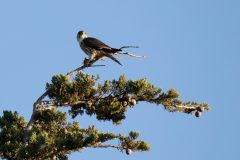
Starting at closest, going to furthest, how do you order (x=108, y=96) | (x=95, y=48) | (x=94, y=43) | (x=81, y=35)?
(x=108, y=96)
(x=95, y=48)
(x=94, y=43)
(x=81, y=35)

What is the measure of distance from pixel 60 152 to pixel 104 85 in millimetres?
1892

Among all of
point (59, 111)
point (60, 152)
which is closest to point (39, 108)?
point (59, 111)

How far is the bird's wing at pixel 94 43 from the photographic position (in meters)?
15.5

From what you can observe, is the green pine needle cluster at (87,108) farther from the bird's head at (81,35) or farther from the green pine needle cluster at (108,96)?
the bird's head at (81,35)

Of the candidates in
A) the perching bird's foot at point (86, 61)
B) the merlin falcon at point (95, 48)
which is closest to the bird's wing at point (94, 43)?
the merlin falcon at point (95, 48)

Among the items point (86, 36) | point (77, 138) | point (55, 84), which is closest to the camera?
point (77, 138)

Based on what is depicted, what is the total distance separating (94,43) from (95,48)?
34 centimetres

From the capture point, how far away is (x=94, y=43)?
16250mm

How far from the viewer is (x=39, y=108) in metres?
13.6

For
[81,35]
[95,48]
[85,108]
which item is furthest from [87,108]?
[81,35]

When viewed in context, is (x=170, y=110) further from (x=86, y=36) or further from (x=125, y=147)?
(x=86, y=36)

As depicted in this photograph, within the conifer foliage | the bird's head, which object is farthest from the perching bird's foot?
the bird's head

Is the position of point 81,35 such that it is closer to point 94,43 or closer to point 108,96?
point 94,43

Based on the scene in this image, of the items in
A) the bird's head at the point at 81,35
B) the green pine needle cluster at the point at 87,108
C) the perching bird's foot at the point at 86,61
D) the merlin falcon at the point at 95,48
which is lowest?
the green pine needle cluster at the point at 87,108
